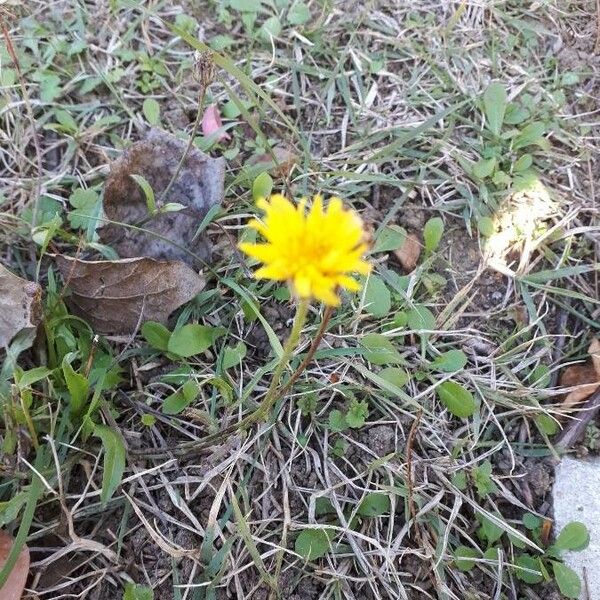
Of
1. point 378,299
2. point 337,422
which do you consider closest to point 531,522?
point 337,422

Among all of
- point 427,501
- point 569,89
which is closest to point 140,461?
point 427,501

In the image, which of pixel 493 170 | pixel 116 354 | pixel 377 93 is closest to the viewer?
pixel 116 354

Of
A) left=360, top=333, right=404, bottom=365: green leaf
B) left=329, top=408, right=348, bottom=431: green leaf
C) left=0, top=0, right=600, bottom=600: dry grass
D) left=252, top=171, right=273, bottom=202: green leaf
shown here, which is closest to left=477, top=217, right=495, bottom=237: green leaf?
left=0, top=0, right=600, bottom=600: dry grass

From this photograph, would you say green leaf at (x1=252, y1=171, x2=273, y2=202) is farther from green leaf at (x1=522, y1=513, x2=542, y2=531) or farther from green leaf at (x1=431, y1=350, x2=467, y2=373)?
green leaf at (x1=522, y1=513, x2=542, y2=531)

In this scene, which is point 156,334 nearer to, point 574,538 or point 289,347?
point 289,347

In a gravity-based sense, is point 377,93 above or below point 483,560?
above

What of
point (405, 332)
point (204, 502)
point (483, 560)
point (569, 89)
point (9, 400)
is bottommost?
point (483, 560)

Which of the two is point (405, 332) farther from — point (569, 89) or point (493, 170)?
point (569, 89)
